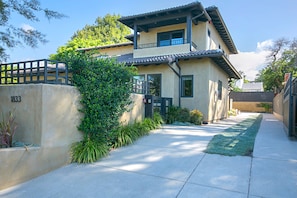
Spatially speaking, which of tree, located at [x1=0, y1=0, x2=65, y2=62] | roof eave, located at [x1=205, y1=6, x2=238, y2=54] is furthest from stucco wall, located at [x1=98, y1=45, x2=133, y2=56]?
tree, located at [x1=0, y1=0, x2=65, y2=62]

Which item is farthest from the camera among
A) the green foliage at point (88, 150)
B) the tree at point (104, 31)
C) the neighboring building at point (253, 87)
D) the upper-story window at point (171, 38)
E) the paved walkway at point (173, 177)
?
the neighboring building at point (253, 87)

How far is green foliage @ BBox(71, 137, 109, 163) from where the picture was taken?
4600mm

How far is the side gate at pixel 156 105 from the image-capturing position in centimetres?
860

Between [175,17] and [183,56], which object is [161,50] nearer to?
[175,17]

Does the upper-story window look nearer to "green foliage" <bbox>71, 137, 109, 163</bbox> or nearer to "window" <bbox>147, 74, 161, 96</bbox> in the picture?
"window" <bbox>147, 74, 161, 96</bbox>

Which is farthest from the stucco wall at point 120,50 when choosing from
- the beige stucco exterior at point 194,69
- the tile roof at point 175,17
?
the beige stucco exterior at point 194,69

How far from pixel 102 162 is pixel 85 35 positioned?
35.9m

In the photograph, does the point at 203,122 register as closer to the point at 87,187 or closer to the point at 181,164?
the point at 181,164

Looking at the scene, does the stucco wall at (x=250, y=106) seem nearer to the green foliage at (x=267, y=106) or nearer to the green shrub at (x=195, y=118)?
the green foliage at (x=267, y=106)

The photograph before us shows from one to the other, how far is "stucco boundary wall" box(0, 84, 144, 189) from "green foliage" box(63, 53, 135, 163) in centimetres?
22

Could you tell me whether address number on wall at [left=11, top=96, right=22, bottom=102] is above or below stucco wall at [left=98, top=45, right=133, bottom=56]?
below

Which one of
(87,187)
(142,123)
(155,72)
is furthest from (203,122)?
(87,187)

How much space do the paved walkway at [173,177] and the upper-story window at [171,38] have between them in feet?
31.3

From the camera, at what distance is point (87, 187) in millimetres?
3361
